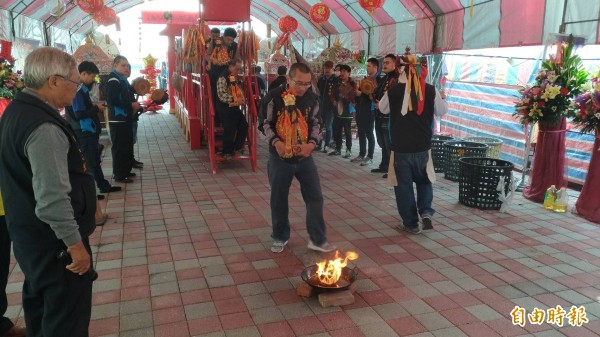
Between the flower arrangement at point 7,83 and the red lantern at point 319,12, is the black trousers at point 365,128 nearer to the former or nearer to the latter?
the flower arrangement at point 7,83

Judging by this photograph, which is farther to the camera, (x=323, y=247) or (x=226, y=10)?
(x=226, y=10)

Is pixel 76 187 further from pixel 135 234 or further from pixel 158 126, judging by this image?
pixel 158 126

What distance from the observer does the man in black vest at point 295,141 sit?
3686 mm

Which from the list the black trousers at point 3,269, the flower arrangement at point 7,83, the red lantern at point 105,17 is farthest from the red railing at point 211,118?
the red lantern at point 105,17

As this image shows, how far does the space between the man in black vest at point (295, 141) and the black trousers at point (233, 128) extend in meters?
3.57

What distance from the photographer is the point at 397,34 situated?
12.8 meters

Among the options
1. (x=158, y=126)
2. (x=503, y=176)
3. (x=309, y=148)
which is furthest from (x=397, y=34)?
(x=309, y=148)

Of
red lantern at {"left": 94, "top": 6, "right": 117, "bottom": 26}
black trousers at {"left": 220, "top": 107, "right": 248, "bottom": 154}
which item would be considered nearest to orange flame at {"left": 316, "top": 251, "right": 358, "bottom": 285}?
black trousers at {"left": 220, "top": 107, "right": 248, "bottom": 154}

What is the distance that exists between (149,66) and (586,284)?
777 inches

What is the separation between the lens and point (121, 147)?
637 centimetres

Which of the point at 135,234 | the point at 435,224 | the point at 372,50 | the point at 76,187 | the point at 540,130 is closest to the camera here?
the point at 76,187

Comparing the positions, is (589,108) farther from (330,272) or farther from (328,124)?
(328,124)

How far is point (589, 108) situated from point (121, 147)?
19.7 ft

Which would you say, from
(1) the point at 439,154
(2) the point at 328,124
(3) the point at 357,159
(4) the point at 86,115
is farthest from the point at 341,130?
(4) the point at 86,115
